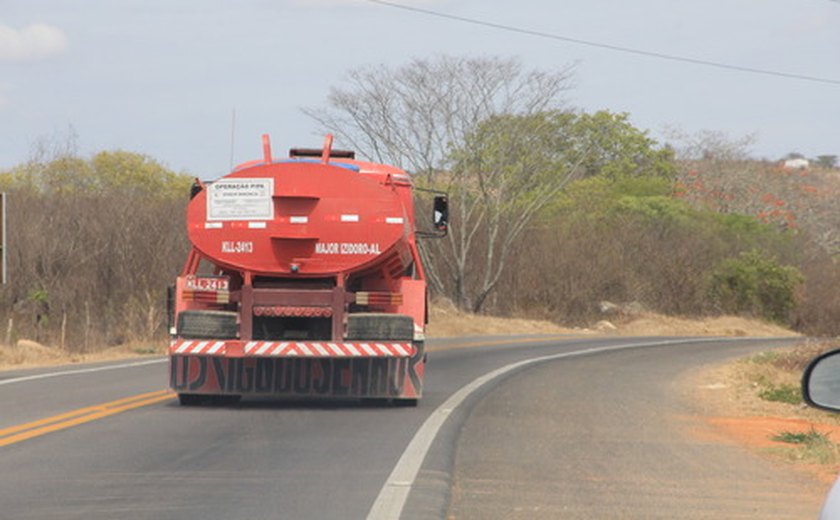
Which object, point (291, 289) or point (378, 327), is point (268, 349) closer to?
point (291, 289)

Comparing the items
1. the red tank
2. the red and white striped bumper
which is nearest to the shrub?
the red tank

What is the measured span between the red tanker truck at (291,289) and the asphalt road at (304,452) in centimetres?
47

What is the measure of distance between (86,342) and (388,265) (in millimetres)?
17201

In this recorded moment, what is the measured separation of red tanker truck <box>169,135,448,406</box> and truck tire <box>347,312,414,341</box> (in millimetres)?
12

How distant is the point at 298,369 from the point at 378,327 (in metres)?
1.38

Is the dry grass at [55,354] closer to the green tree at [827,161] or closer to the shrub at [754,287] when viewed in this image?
the shrub at [754,287]

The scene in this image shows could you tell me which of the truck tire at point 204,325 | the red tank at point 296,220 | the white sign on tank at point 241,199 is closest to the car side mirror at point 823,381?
the red tank at point 296,220

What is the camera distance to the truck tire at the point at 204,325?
1529 cm

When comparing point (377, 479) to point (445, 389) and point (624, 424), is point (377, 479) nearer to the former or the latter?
point (624, 424)

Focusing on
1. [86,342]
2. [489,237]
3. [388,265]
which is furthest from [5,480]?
[489,237]

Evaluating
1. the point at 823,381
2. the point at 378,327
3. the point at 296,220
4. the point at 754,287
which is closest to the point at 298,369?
the point at 378,327

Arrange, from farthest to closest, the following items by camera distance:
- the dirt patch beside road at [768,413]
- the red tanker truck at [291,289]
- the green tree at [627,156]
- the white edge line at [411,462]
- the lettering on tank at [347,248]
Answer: the green tree at [627,156] → the lettering on tank at [347,248] → the red tanker truck at [291,289] → the dirt patch beside road at [768,413] → the white edge line at [411,462]

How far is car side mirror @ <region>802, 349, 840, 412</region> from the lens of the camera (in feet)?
15.3

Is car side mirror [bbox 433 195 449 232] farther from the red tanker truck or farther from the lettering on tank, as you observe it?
the lettering on tank
